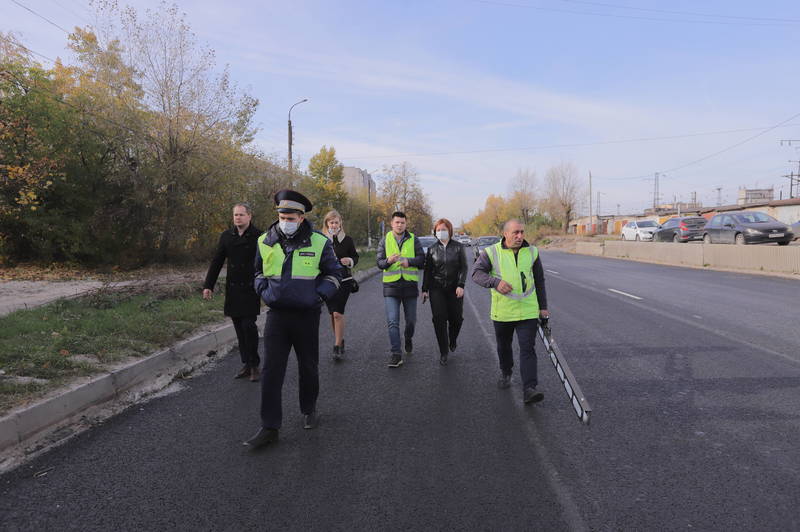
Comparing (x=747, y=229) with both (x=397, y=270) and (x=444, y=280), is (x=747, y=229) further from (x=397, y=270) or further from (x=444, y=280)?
(x=397, y=270)

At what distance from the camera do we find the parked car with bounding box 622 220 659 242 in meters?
39.1

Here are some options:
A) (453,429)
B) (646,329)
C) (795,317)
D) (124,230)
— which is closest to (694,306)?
(795,317)

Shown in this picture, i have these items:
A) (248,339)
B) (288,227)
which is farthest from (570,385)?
(248,339)

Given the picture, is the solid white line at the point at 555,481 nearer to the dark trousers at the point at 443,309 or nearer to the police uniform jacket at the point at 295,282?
the dark trousers at the point at 443,309

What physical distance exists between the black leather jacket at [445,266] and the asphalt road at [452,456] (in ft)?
3.35

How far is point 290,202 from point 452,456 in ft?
7.34

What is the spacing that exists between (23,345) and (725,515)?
6.81 m

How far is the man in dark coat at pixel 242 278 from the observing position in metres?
5.74

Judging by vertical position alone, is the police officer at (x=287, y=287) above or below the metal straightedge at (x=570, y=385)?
above

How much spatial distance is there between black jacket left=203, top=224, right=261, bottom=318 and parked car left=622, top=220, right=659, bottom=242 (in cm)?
3833

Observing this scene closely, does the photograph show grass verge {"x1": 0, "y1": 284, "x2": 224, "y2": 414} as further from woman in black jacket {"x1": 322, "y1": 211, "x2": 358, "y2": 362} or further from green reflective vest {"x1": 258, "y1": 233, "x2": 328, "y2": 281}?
green reflective vest {"x1": 258, "y1": 233, "x2": 328, "y2": 281}

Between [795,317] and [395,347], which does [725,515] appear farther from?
[795,317]

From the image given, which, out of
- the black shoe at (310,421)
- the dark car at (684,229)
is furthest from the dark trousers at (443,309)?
the dark car at (684,229)

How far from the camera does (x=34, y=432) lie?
414 cm
